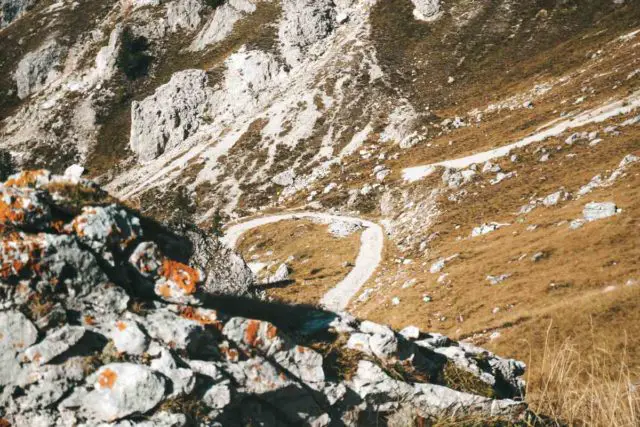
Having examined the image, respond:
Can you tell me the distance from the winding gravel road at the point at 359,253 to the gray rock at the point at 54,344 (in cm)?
3477

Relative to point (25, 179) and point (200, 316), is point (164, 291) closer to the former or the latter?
point (200, 316)

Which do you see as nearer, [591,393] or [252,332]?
[591,393]

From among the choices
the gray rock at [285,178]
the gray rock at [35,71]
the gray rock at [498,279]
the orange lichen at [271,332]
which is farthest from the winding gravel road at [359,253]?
the gray rock at [35,71]

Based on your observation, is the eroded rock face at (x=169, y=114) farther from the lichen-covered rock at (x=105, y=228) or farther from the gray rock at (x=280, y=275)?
the lichen-covered rock at (x=105, y=228)

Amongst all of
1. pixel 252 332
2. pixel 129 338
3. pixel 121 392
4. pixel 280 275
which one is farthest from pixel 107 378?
pixel 280 275

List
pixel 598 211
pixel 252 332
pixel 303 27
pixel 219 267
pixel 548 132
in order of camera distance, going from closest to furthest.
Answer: pixel 252 332 < pixel 219 267 < pixel 598 211 < pixel 548 132 < pixel 303 27

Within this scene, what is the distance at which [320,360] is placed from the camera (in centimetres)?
1115

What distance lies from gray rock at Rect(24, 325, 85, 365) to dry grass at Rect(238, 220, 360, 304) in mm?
54552

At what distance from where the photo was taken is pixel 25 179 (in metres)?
11.2

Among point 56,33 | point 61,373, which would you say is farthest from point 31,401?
point 56,33

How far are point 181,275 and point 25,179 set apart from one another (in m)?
4.45

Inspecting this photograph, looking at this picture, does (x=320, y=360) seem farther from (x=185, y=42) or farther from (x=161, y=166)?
(x=185, y=42)

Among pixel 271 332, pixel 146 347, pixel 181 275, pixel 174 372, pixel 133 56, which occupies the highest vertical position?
pixel 133 56

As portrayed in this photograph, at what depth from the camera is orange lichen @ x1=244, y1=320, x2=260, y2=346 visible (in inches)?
420
